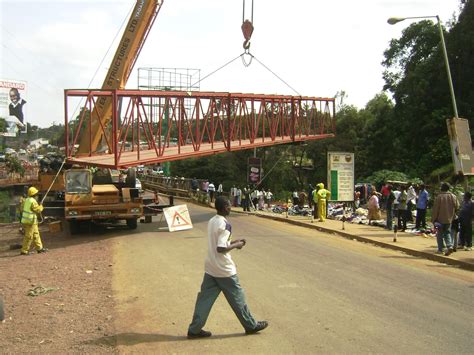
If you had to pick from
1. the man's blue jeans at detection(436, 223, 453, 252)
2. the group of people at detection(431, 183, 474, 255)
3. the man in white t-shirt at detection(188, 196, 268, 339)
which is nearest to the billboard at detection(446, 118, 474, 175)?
the group of people at detection(431, 183, 474, 255)

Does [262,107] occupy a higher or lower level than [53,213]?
higher

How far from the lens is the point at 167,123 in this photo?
2458cm

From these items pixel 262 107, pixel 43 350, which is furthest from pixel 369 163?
pixel 43 350

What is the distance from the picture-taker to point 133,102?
69.1 feet

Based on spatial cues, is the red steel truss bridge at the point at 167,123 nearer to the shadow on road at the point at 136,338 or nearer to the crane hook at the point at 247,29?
the crane hook at the point at 247,29

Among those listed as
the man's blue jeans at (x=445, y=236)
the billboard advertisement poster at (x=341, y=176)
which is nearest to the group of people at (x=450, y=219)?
the man's blue jeans at (x=445, y=236)

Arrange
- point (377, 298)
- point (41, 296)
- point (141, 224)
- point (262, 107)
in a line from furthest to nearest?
point (262, 107) → point (141, 224) → point (41, 296) → point (377, 298)

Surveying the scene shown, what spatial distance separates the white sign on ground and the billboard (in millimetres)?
9892

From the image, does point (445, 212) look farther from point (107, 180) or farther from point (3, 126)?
point (3, 126)

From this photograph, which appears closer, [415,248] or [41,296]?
[41,296]

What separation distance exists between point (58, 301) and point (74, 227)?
1087cm

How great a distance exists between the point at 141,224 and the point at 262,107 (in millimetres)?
10484

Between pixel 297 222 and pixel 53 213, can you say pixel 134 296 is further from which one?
pixel 297 222

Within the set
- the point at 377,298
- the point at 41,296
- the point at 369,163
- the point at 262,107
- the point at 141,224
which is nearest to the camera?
the point at 377,298
